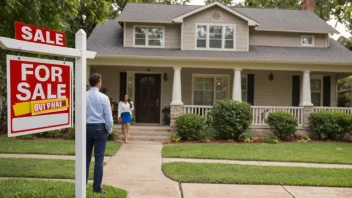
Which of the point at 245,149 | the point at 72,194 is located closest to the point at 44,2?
the point at 72,194

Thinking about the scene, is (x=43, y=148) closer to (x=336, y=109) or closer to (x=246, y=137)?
(x=246, y=137)

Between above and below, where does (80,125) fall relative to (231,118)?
above

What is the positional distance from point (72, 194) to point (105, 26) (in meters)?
13.9

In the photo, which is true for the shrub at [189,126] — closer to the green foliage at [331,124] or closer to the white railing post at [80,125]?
the green foliage at [331,124]

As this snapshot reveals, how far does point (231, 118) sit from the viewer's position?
41.2 ft

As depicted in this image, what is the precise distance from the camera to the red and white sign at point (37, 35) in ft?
11.3

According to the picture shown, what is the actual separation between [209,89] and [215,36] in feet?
8.23

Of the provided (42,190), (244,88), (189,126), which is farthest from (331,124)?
(42,190)

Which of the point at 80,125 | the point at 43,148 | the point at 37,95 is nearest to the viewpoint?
the point at 37,95

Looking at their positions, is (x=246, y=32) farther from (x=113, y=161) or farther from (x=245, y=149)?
(x=113, y=161)

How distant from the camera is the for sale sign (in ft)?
10.8

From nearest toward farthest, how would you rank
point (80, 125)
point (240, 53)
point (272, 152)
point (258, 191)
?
1. point (80, 125)
2. point (258, 191)
3. point (272, 152)
4. point (240, 53)

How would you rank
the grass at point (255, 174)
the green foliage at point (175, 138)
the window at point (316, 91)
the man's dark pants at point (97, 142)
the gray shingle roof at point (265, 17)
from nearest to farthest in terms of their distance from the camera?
the man's dark pants at point (97, 142) < the grass at point (255, 174) < the green foliage at point (175, 138) < the gray shingle roof at point (265, 17) < the window at point (316, 91)

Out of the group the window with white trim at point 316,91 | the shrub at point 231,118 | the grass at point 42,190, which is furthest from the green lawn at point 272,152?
the window with white trim at point 316,91
